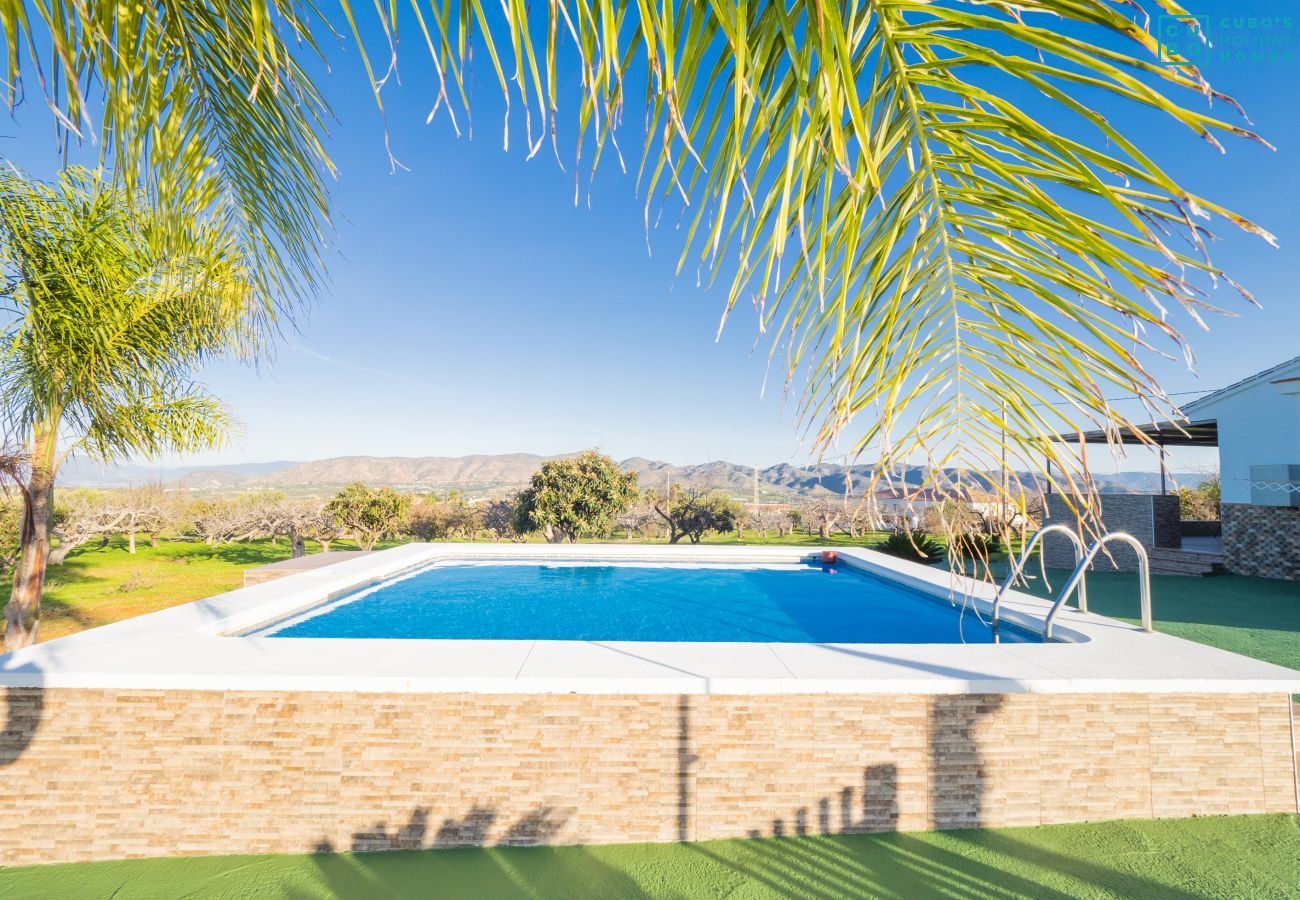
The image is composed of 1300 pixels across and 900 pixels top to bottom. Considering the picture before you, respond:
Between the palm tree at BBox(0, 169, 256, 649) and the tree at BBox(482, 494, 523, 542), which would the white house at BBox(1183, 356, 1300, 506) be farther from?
the tree at BBox(482, 494, 523, 542)


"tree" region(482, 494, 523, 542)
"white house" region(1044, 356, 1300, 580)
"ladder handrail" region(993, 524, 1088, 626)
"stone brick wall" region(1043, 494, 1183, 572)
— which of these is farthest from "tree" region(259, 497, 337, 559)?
"white house" region(1044, 356, 1300, 580)

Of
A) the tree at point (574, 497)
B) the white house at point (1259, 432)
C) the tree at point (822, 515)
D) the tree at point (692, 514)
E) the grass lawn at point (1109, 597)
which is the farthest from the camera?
the tree at point (822, 515)

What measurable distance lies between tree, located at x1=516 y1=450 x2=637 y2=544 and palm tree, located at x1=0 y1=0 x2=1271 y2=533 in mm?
15761

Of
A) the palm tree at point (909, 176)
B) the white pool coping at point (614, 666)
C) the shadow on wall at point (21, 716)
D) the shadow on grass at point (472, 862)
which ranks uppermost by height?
the palm tree at point (909, 176)

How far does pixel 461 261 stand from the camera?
71.5ft

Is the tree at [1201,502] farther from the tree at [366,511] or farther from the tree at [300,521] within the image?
the tree at [300,521]

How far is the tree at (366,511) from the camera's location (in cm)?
1670

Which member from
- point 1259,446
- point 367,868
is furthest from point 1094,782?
point 1259,446

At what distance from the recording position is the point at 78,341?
4848mm

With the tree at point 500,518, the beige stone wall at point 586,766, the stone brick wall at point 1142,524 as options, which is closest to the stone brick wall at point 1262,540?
the stone brick wall at point 1142,524

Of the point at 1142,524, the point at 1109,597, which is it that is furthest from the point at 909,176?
the point at 1142,524

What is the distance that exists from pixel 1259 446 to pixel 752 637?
41.5 ft

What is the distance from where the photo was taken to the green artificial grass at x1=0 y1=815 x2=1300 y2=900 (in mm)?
2904

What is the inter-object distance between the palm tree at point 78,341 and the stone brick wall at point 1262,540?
627 inches
